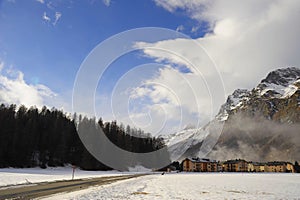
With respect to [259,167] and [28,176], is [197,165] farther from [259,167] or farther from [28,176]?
[28,176]

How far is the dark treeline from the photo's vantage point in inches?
2753

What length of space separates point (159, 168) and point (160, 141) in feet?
72.5

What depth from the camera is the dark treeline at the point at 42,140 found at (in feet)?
229

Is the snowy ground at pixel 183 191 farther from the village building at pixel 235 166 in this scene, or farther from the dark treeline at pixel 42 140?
the village building at pixel 235 166

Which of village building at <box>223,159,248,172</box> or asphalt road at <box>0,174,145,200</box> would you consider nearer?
asphalt road at <box>0,174,145,200</box>

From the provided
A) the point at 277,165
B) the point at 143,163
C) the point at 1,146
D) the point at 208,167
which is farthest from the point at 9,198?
the point at 277,165

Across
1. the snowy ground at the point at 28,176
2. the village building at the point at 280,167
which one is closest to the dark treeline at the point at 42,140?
the snowy ground at the point at 28,176

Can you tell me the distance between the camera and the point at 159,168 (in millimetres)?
116438

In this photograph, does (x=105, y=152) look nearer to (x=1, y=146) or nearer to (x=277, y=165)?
(x=1, y=146)

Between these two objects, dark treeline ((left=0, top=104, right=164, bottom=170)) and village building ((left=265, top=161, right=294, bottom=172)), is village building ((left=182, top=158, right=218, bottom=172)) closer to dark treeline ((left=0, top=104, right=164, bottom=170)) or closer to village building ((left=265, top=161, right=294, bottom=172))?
dark treeline ((left=0, top=104, right=164, bottom=170))

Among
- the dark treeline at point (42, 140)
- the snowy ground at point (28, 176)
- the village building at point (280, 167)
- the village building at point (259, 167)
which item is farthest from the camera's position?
the village building at point (259, 167)

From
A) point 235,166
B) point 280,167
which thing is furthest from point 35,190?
point 280,167

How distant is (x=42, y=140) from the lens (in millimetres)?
82125

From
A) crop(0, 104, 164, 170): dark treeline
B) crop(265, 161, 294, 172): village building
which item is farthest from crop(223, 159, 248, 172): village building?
crop(0, 104, 164, 170): dark treeline
